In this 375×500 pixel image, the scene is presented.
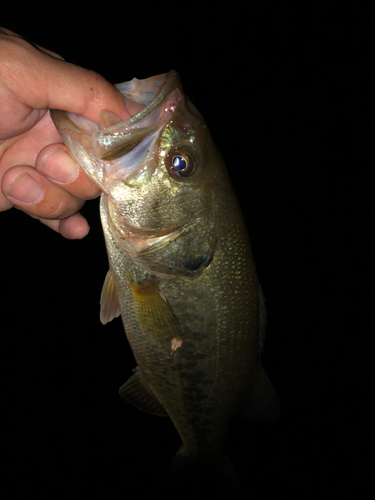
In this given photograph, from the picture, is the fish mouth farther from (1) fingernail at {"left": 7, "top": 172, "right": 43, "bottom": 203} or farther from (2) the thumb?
(1) fingernail at {"left": 7, "top": 172, "right": 43, "bottom": 203}

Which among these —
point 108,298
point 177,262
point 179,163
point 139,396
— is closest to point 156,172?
point 179,163

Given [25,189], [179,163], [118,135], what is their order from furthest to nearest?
[25,189]
[179,163]
[118,135]

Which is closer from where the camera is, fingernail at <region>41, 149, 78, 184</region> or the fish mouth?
the fish mouth

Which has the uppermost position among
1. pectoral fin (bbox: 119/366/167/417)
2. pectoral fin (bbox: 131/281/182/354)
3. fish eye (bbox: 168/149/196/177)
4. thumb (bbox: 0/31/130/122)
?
thumb (bbox: 0/31/130/122)

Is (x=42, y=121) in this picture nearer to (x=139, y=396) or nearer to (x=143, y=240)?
(x=143, y=240)

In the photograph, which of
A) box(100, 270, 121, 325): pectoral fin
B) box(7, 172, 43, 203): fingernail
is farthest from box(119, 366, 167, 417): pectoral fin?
box(7, 172, 43, 203): fingernail

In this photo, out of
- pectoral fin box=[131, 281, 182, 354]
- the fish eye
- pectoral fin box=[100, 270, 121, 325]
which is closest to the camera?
the fish eye

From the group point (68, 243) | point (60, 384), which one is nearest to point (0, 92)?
point (68, 243)
